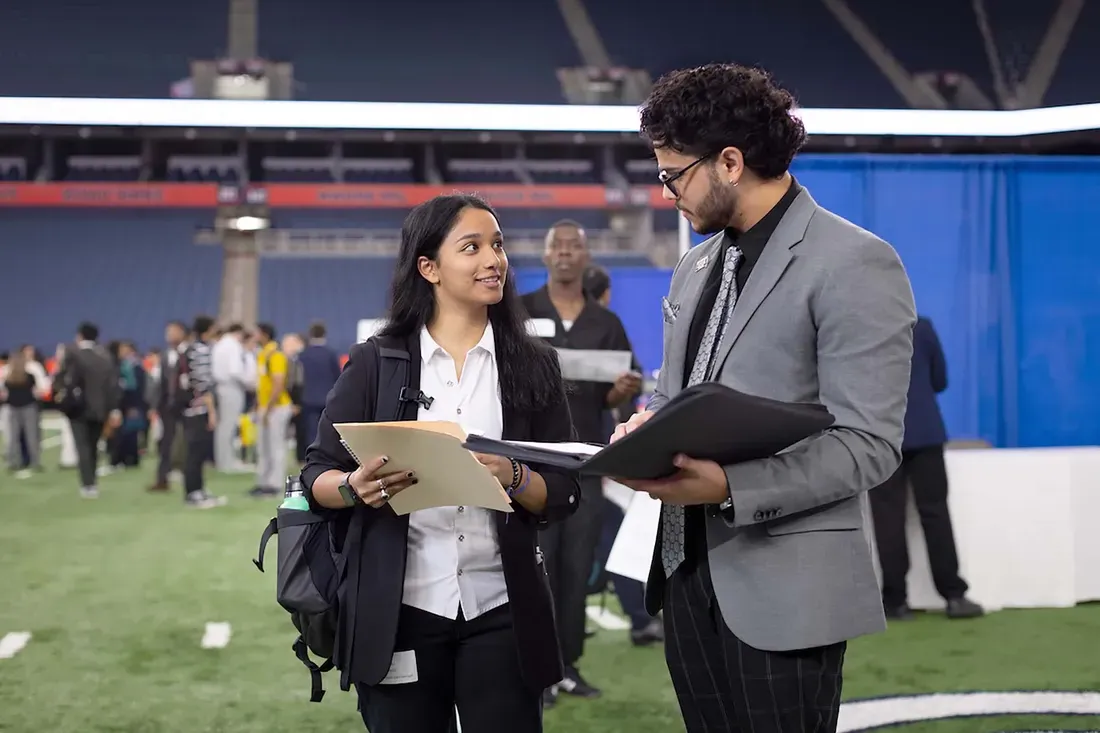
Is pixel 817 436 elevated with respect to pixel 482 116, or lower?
lower

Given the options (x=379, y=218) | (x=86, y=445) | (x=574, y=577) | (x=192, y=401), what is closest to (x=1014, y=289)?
(x=574, y=577)

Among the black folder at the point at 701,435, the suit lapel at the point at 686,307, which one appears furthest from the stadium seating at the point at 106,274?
the black folder at the point at 701,435

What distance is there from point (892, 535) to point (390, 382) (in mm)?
3910

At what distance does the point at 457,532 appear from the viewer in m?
2.03

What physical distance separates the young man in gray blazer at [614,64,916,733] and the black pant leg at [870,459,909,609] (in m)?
3.79

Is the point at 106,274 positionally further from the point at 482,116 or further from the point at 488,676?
the point at 488,676

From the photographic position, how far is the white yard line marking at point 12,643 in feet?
16.3

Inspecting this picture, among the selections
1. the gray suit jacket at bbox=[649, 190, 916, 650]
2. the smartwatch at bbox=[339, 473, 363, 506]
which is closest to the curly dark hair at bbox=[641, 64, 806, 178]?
the gray suit jacket at bbox=[649, 190, 916, 650]

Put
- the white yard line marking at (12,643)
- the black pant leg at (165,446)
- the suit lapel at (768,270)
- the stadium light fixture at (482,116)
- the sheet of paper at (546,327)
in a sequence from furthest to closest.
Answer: the black pant leg at (165,446) < the stadium light fixture at (482,116) < the white yard line marking at (12,643) < the sheet of paper at (546,327) < the suit lapel at (768,270)

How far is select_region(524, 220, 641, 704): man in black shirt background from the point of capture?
4051 mm

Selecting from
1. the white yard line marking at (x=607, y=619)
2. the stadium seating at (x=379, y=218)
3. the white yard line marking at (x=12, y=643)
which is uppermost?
the stadium seating at (x=379, y=218)

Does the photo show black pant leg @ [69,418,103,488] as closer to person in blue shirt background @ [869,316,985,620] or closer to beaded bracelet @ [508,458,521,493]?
person in blue shirt background @ [869,316,985,620]

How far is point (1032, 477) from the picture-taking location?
18.3ft

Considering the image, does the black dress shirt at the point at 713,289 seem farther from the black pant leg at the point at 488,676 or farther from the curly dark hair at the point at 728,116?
the black pant leg at the point at 488,676
